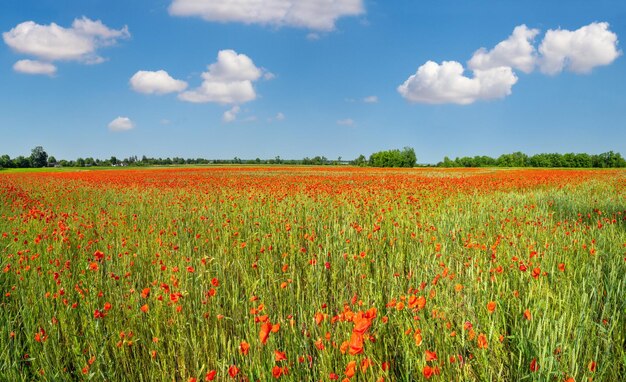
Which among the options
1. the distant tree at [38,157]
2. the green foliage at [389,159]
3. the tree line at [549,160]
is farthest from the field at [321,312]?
the distant tree at [38,157]

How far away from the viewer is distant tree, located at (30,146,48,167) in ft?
366

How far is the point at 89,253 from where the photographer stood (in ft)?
17.5

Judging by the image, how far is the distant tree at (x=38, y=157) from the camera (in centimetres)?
11162

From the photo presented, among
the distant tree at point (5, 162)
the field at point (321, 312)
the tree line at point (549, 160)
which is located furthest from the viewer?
the tree line at point (549, 160)

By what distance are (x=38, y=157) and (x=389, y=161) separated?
108 meters

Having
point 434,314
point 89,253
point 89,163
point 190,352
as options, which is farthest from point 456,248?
point 89,163

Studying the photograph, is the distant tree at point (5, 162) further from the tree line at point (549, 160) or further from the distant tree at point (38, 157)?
the tree line at point (549, 160)

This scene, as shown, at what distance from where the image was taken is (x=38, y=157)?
114125 millimetres

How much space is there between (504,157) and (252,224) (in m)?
131

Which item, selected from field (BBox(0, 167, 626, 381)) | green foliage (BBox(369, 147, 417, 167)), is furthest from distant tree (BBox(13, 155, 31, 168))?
field (BBox(0, 167, 626, 381))

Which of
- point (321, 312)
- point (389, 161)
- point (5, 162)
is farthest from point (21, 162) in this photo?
point (321, 312)

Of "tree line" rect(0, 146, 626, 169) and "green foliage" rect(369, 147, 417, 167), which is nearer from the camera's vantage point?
"tree line" rect(0, 146, 626, 169)

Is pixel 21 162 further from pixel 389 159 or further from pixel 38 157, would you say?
pixel 389 159

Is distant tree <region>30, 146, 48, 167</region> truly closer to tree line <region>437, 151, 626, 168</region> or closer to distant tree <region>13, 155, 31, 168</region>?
distant tree <region>13, 155, 31, 168</region>
